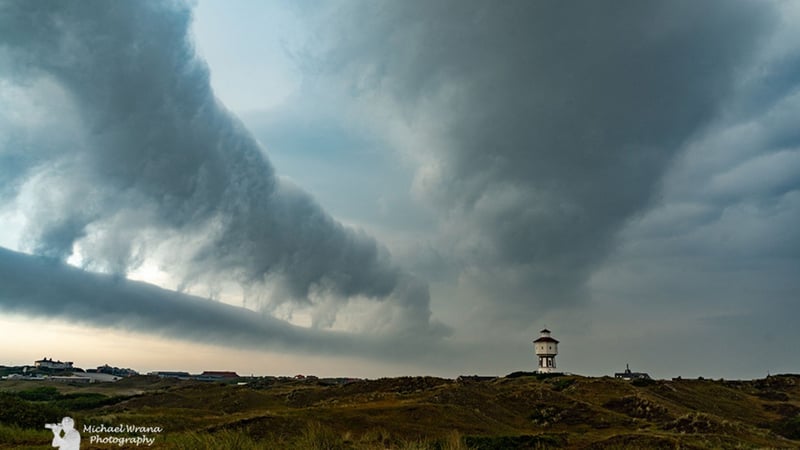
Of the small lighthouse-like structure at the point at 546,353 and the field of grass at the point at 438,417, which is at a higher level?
the small lighthouse-like structure at the point at 546,353

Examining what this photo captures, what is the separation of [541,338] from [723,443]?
91717 millimetres

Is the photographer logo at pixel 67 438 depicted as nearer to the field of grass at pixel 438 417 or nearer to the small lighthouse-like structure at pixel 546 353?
the field of grass at pixel 438 417

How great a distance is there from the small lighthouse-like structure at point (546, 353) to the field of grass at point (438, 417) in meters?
33.4

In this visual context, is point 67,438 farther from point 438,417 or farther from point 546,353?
point 546,353

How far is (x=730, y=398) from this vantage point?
8262cm

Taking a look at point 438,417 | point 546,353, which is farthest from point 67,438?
point 546,353

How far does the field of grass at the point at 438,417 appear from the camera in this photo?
2367 cm

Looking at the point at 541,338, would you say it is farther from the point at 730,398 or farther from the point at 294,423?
the point at 294,423

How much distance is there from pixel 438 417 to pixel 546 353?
88.0 meters

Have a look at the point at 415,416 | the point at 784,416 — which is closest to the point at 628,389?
the point at 784,416

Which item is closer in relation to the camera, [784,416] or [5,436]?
[5,436]

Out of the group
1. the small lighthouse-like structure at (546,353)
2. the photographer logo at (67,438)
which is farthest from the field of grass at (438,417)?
the small lighthouse-like structure at (546,353)

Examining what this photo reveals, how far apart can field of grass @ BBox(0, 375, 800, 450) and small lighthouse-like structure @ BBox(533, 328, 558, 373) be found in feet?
110

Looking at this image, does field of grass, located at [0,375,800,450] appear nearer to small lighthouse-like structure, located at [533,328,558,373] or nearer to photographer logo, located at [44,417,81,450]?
photographer logo, located at [44,417,81,450]
